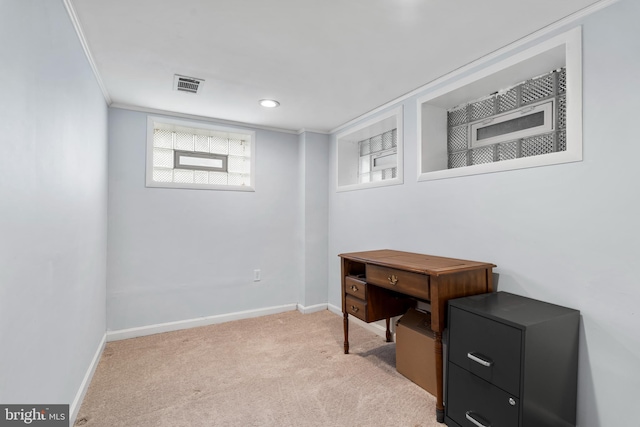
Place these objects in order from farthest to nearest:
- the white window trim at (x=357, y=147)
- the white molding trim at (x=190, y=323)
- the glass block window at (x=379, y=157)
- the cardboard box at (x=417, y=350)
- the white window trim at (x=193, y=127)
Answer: the glass block window at (x=379, y=157)
the white window trim at (x=193, y=127)
the white molding trim at (x=190, y=323)
the white window trim at (x=357, y=147)
the cardboard box at (x=417, y=350)

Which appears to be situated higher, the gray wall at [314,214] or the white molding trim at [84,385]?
the gray wall at [314,214]

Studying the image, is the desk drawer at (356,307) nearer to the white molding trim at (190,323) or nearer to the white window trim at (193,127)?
the white molding trim at (190,323)

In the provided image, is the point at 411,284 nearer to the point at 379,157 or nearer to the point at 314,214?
the point at 379,157

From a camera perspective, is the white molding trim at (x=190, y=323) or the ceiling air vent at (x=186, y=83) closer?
the ceiling air vent at (x=186, y=83)

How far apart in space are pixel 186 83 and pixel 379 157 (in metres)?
2.03

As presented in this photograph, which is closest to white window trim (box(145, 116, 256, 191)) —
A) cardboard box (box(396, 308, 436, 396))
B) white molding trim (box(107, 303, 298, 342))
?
white molding trim (box(107, 303, 298, 342))

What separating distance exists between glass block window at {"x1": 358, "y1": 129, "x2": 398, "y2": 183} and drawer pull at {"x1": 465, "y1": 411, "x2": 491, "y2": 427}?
210cm

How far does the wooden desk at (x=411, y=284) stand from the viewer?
1796 mm

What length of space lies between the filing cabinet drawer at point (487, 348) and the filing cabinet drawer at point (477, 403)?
0.13 feet

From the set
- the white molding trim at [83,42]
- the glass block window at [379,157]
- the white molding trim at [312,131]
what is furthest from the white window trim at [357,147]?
the white molding trim at [83,42]

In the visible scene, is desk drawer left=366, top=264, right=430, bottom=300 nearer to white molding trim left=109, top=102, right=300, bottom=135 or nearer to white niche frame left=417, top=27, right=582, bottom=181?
white niche frame left=417, top=27, right=582, bottom=181

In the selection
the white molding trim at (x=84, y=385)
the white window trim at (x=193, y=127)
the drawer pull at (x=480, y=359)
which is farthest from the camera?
the white window trim at (x=193, y=127)

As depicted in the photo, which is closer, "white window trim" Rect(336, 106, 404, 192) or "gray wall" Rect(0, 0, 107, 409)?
"gray wall" Rect(0, 0, 107, 409)

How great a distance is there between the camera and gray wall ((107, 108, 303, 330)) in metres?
2.98
